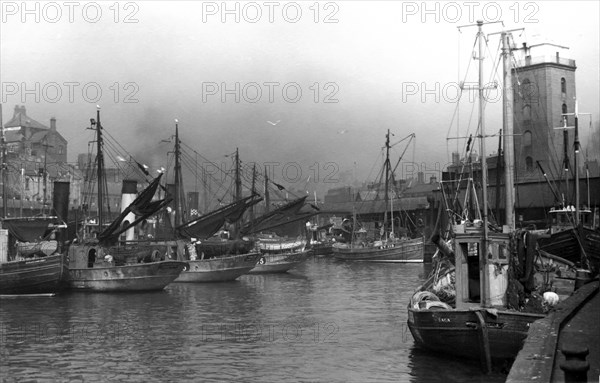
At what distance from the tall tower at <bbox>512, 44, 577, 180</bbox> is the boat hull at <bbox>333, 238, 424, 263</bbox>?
15.3 metres

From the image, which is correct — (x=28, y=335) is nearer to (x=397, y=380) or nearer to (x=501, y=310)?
(x=397, y=380)

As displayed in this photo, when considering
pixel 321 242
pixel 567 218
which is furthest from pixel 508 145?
pixel 321 242

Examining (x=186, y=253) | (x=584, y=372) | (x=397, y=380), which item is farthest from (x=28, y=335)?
(x=186, y=253)

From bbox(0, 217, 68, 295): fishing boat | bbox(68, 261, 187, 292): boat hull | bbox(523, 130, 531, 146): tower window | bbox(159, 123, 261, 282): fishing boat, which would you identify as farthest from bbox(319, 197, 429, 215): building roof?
bbox(0, 217, 68, 295): fishing boat

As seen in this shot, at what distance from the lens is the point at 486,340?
58.2 feet

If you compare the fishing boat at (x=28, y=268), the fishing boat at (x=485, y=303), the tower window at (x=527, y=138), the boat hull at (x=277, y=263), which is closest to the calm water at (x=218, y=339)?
the fishing boat at (x=485, y=303)

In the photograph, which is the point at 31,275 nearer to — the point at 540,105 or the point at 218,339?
the point at 218,339

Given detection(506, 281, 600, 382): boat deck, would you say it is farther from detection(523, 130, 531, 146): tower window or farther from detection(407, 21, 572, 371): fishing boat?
detection(523, 130, 531, 146): tower window

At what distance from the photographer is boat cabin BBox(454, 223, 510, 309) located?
19.4 metres

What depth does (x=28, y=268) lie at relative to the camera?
38000mm

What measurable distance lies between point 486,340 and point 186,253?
129 feet

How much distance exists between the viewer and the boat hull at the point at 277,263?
203ft

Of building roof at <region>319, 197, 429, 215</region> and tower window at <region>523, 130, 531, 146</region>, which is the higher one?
tower window at <region>523, 130, 531, 146</region>

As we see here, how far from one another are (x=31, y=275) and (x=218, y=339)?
61.5ft
